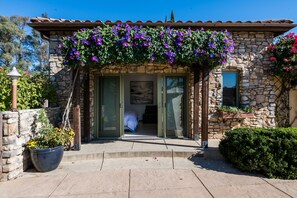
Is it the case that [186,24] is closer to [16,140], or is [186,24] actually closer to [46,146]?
[46,146]

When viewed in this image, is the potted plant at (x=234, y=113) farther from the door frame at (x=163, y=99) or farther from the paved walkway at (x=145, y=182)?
the paved walkway at (x=145, y=182)

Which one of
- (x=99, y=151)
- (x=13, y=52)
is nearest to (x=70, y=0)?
(x=99, y=151)

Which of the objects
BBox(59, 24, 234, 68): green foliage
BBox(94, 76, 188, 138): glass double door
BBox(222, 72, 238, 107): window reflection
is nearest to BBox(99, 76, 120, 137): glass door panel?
BBox(94, 76, 188, 138): glass double door

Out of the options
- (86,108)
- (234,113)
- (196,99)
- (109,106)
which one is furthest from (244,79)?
(86,108)

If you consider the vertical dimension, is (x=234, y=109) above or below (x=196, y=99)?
below

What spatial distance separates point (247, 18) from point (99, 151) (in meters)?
5.51

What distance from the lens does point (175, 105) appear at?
5.38 metres

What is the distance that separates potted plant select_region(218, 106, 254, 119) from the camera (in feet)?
16.4

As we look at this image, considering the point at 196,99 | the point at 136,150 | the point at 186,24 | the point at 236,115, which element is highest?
the point at 186,24

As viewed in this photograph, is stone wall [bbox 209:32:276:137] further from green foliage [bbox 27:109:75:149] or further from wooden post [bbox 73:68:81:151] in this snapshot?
green foliage [bbox 27:109:75:149]

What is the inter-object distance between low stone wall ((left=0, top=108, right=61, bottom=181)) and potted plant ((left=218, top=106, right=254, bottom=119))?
4.78 m

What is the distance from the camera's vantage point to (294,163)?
10.5ft

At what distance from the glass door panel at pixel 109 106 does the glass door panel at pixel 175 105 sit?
5.00ft

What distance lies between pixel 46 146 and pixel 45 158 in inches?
10.6
